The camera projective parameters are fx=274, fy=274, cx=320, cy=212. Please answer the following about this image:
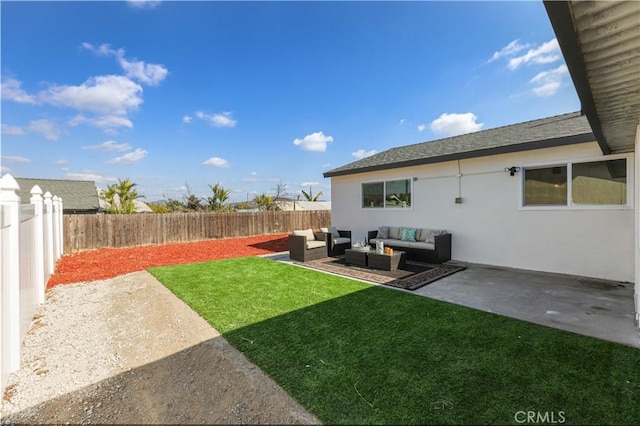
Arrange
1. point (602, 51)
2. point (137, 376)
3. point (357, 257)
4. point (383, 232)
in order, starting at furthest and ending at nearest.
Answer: point (383, 232) → point (357, 257) → point (137, 376) → point (602, 51)

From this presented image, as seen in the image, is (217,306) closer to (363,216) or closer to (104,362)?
(104,362)

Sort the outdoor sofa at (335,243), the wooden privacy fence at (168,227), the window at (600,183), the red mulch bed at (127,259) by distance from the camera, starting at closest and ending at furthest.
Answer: the window at (600,183) < the red mulch bed at (127,259) < the outdoor sofa at (335,243) < the wooden privacy fence at (168,227)

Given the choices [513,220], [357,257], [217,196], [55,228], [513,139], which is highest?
[513,139]

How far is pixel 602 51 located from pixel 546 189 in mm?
Answer: 5644

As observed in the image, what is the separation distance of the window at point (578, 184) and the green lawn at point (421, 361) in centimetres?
424

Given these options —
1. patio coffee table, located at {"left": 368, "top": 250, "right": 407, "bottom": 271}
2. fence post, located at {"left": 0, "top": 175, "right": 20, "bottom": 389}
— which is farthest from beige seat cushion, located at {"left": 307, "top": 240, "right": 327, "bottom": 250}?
fence post, located at {"left": 0, "top": 175, "right": 20, "bottom": 389}

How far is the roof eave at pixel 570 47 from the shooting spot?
160 cm

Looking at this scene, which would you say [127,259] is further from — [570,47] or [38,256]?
[570,47]

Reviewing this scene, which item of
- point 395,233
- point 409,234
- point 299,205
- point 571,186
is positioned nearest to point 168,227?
point 395,233

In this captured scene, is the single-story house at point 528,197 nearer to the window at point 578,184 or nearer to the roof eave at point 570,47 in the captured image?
the window at point 578,184

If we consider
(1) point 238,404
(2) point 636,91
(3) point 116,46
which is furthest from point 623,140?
(3) point 116,46

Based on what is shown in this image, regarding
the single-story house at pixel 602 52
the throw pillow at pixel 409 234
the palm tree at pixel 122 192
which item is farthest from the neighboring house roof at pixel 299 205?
the single-story house at pixel 602 52

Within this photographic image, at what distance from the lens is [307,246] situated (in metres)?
8.14

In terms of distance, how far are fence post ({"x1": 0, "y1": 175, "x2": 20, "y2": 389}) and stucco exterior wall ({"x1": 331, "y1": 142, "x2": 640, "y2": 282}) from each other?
28.8 feet
